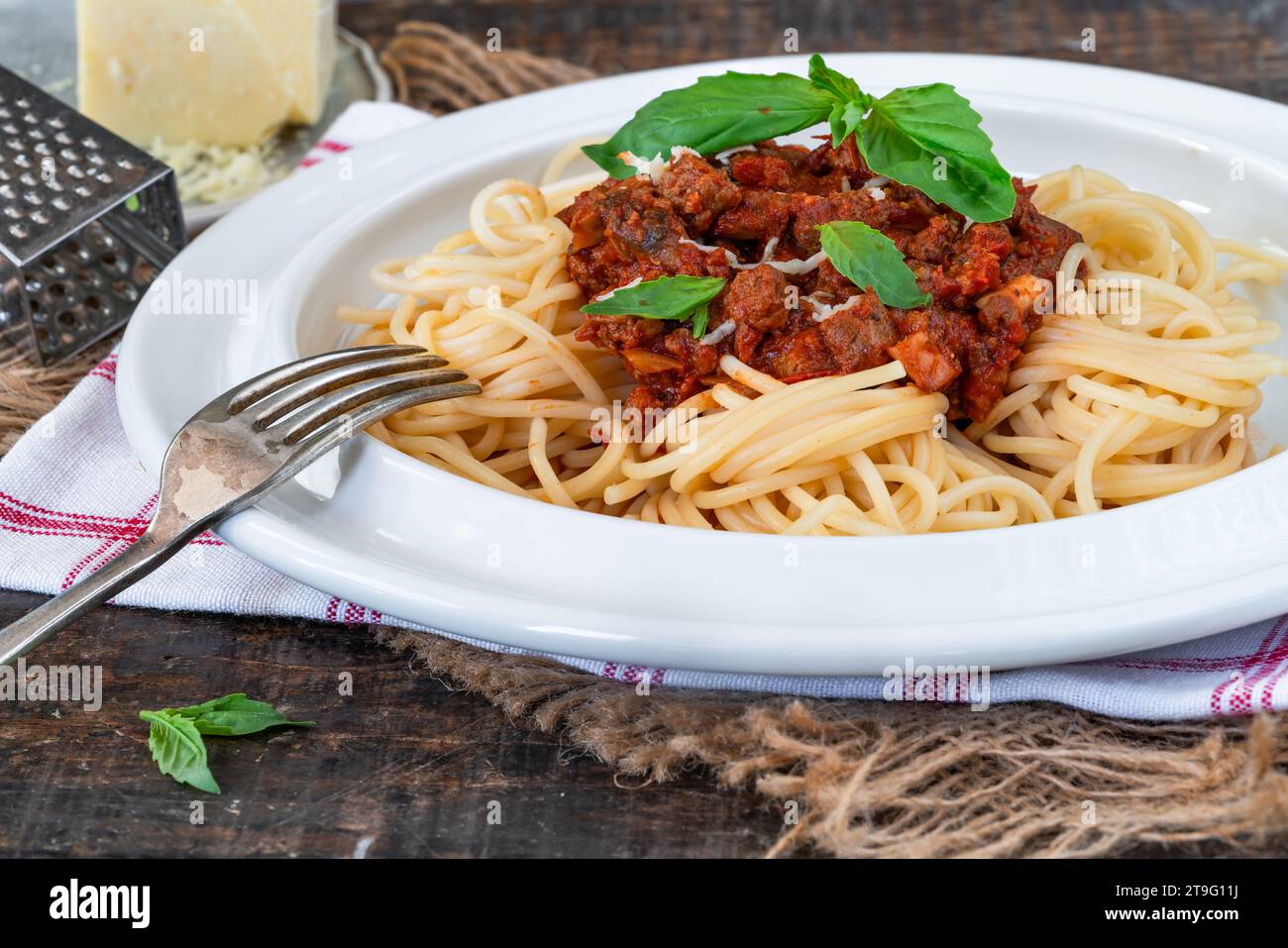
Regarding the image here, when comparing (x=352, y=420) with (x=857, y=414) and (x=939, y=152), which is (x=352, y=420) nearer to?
(x=857, y=414)

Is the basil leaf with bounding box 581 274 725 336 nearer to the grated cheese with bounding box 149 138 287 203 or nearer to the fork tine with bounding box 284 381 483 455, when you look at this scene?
the fork tine with bounding box 284 381 483 455

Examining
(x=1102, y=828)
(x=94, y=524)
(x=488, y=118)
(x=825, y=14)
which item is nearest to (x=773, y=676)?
(x=1102, y=828)

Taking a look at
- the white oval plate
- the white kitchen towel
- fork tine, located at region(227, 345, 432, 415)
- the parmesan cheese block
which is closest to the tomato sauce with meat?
fork tine, located at region(227, 345, 432, 415)

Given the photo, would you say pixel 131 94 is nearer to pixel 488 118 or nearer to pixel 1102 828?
pixel 488 118

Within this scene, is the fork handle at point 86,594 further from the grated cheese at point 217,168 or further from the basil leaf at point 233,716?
the grated cheese at point 217,168

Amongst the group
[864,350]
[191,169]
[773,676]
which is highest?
[864,350]
